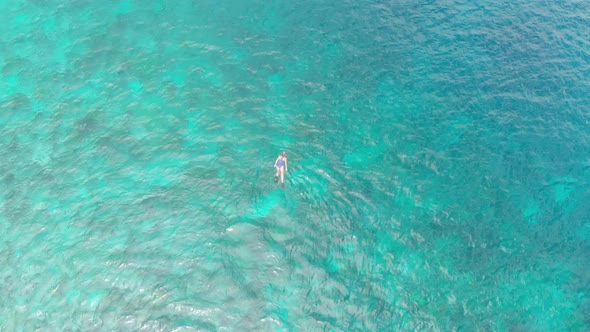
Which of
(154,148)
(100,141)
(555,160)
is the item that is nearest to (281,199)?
(154,148)

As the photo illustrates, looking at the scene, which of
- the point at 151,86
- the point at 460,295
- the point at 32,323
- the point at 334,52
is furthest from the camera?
the point at 334,52

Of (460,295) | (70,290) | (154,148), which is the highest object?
(154,148)

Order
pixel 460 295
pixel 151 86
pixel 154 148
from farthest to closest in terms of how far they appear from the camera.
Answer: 1. pixel 151 86
2. pixel 154 148
3. pixel 460 295

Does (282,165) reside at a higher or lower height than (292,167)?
higher

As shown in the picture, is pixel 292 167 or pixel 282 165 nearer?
pixel 282 165

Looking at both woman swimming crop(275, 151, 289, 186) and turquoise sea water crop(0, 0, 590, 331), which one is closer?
turquoise sea water crop(0, 0, 590, 331)

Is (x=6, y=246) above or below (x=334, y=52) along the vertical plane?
below

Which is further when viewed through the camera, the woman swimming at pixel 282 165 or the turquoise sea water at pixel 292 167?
the woman swimming at pixel 282 165

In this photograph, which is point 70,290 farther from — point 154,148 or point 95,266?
point 154,148
